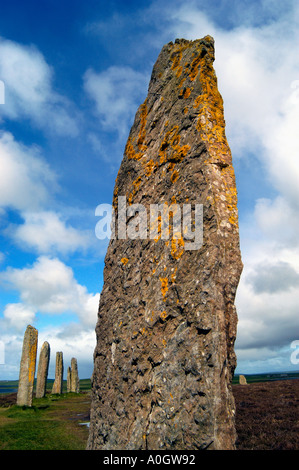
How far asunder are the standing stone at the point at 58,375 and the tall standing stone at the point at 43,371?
4.61m

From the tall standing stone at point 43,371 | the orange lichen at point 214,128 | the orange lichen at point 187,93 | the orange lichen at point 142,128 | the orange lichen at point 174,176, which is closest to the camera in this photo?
the orange lichen at point 214,128

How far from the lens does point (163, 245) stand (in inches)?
165

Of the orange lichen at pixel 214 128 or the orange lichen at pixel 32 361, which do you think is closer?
the orange lichen at pixel 214 128

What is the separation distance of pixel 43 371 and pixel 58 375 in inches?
228

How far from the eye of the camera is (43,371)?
25141 millimetres

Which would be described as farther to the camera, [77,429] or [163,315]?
[77,429]

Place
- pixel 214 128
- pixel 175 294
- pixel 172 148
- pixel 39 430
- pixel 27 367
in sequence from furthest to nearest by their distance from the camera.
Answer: pixel 27 367 → pixel 39 430 → pixel 172 148 → pixel 214 128 → pixel 175 294

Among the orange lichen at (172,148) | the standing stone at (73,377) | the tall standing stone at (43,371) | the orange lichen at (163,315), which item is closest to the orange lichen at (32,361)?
the tall standing stone at (43,371)

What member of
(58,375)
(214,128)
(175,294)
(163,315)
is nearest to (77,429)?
(163,315)

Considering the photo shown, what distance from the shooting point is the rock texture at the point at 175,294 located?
125 inches

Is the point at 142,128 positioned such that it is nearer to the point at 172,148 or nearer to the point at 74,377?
the point at 172,148

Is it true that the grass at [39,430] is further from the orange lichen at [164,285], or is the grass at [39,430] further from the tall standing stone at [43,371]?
the tall standing stone at [43,371]
